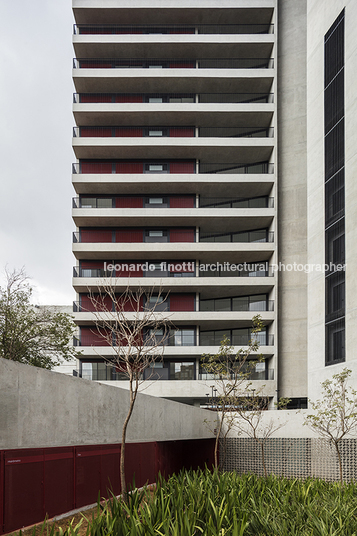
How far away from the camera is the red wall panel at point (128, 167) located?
152 feet

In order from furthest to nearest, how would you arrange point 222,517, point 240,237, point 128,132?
point 128,132
point 240,237
point 222,517

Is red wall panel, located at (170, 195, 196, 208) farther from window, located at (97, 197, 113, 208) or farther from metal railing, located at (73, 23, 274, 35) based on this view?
metal railing, located at (73, 23, 274, 35)

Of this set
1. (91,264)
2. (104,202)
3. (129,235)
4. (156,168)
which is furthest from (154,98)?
(91,264)

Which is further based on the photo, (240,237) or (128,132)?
(128,132)

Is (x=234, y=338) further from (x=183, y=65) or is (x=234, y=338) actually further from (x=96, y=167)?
(x=183, y=65)

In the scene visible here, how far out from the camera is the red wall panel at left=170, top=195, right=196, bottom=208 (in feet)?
152

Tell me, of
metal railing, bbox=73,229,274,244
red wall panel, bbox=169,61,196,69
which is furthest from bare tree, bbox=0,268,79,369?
red wall panel, bbox=169,61,196,69

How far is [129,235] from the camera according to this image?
46.0 meters

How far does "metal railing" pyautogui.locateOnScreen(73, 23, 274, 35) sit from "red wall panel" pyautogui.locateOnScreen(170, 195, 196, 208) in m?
15.2

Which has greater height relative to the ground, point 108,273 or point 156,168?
point 156,168

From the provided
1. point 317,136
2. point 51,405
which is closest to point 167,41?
point 317,136

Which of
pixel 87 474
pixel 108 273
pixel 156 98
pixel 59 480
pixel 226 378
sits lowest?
pixel 87 474

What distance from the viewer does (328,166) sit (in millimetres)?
32188

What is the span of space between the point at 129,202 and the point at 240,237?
34.1 ft
